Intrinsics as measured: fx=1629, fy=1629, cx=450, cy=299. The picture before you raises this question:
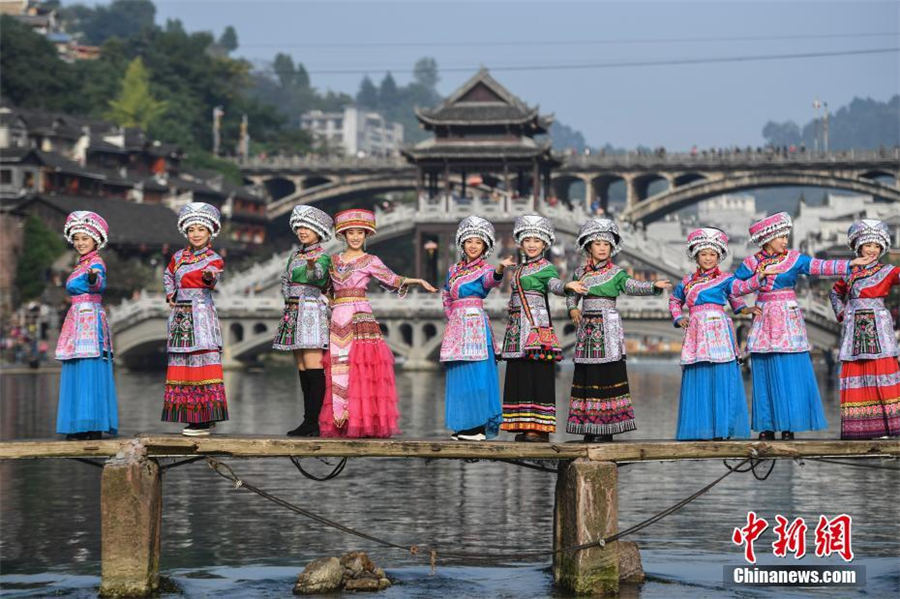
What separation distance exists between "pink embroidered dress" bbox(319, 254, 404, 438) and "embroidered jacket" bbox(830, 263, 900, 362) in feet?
16.7

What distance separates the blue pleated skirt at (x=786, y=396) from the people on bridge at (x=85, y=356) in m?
7.04

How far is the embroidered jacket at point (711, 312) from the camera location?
687 inches

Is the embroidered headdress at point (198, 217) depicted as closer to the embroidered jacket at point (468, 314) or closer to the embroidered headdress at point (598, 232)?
the embroidered jacket at point (468, 314)

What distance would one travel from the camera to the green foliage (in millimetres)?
76812

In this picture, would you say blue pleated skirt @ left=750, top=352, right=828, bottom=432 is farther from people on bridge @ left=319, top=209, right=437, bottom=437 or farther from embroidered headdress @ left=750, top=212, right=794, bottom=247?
people on bridge @ left=319, top=209, right=437, bottom=437

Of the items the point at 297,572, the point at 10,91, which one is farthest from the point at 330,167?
the point at 297,572

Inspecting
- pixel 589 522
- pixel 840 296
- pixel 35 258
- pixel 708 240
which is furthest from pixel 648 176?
pixel 589 522

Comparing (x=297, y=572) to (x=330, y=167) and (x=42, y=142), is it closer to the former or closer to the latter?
(x=42, y=142)

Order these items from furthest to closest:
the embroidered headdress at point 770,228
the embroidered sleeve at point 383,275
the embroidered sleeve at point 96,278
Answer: the embroidered headdress at point 770,228
the embroidered sleeve at point 96,278
the embroidered sleeve at point 383,275

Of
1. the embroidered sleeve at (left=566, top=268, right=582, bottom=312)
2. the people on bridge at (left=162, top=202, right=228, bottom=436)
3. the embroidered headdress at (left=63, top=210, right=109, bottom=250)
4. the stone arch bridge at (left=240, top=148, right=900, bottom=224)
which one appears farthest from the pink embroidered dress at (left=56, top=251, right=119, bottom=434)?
the stone arch bridge at (left=240, top=148, right=900, bottom=224)

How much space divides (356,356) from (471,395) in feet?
4.26

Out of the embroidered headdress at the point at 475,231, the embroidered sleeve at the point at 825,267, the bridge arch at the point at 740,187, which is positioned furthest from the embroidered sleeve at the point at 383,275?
the bridge arch at the point at 740,187

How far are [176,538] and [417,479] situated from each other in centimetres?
809

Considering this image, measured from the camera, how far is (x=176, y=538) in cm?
2208
